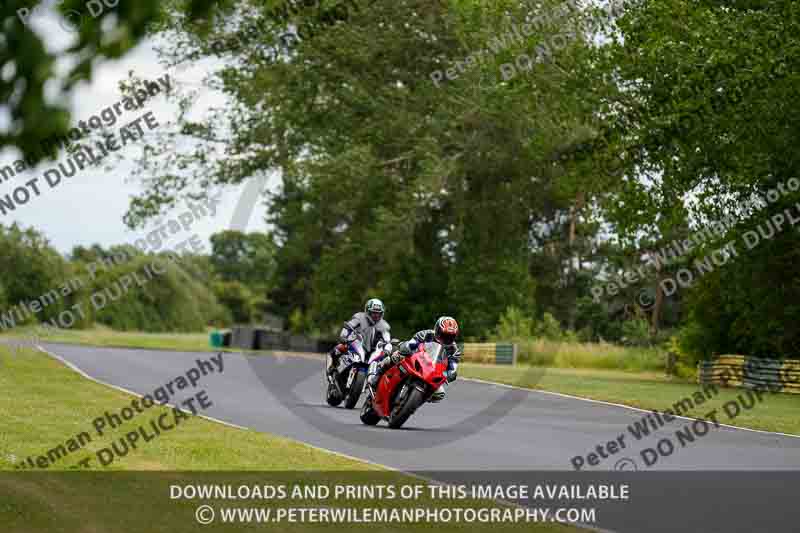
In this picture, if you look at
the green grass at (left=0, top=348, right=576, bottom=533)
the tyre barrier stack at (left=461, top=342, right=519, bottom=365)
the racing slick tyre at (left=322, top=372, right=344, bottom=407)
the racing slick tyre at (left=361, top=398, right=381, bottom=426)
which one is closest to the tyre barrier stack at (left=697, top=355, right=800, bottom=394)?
the tyre barrier stack at (left=461, top=342, right=519, bottom=365)

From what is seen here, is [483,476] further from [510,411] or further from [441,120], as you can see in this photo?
[441,120]

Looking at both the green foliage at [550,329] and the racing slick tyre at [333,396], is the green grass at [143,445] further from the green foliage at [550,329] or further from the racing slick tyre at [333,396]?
the green foliage at [550,329]

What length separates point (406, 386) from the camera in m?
17.5

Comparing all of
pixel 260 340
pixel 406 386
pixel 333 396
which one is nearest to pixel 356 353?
pixel 333 396

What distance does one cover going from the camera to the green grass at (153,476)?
9367 mm

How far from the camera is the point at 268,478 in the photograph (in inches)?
464

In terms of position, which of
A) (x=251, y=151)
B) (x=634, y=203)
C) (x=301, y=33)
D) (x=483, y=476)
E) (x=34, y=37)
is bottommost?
(x=483, y=476)

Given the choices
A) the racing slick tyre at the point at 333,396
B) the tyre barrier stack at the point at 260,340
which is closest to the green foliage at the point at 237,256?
the tyre barrier stack at the point at 260,340

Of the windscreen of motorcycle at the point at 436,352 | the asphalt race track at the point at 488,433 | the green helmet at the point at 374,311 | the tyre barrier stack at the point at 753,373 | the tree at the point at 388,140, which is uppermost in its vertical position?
the tree at the point at 388,140

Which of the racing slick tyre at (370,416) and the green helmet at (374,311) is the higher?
the green helmet at (374,311)

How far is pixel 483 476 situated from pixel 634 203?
23.8m

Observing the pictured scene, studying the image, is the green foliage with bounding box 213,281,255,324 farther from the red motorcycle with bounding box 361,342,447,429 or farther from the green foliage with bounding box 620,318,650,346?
the red motorcycle with bounding box 361,342,447,429

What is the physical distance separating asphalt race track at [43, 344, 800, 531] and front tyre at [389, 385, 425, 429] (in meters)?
0.23

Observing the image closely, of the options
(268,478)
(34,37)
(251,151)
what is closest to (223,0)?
(34,37)
